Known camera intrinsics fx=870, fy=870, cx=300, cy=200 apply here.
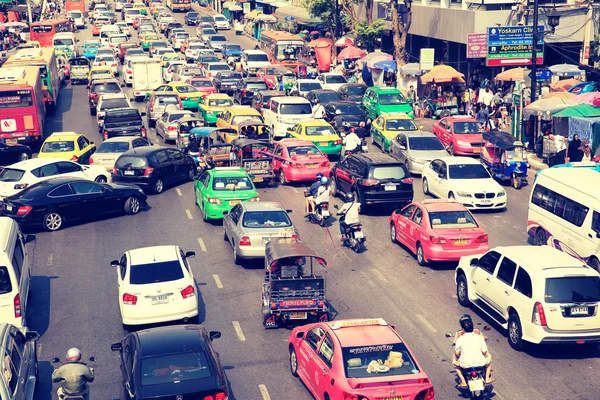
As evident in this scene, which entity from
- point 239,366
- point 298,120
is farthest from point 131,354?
point 298,120

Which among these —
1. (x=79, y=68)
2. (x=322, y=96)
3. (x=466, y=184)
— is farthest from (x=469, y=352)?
(x=79, y=68)

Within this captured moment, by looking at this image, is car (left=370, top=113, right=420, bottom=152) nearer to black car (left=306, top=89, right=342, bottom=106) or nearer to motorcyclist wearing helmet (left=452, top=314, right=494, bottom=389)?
black car (left=306, top=89, right=342, bottom=106)

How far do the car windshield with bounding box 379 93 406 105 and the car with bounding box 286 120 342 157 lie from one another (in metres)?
7.27

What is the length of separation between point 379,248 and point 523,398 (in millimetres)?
9762

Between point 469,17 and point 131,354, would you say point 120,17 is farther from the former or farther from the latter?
point 131,354

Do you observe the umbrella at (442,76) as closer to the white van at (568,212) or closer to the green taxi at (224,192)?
the green taxi at (224,192)

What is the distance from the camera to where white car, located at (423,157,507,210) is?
2791cm

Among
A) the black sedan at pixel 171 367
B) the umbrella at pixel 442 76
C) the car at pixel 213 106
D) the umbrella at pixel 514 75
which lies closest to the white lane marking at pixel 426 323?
the black sedan at pixel 171 367

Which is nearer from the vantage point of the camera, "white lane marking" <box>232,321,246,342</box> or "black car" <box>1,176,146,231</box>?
"white lane marking" <box>232,321,246,342</box>

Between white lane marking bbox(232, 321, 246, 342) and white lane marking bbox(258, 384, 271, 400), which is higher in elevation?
white lane marking bbox(232, 321, 246, 342)

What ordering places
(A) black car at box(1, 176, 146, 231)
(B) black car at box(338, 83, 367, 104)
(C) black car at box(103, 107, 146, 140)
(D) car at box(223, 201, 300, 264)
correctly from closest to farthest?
(D) car at box(223, 201, 300, 264), (A) black car at box(1, 176, 146, 231), (C) black car at box(103, 107, 146, 140), (B) black car at box(338, 83, 367, 104)

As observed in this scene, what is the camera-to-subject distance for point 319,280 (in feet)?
59.3

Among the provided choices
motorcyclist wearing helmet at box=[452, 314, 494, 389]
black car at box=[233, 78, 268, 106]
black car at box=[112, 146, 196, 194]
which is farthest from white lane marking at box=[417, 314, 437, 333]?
black car at box=[233, 78, 268, 106]

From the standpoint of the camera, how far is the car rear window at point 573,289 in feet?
54.7
